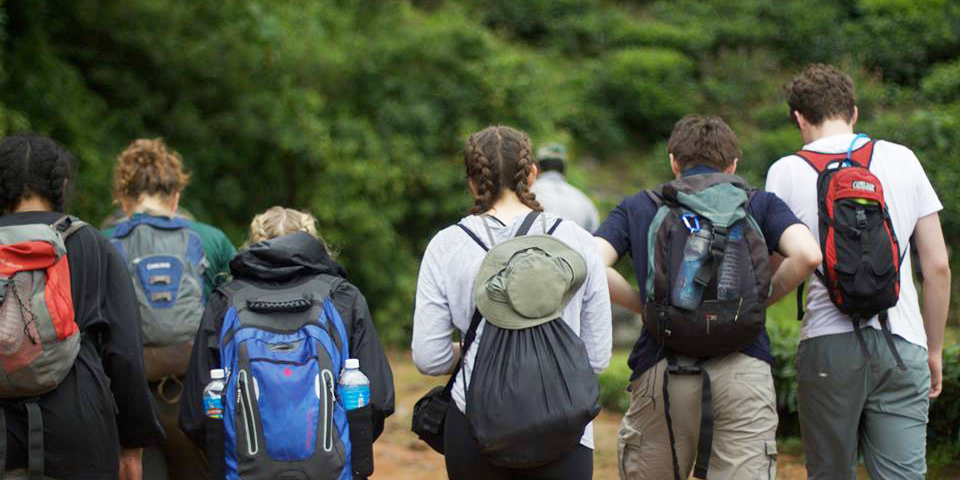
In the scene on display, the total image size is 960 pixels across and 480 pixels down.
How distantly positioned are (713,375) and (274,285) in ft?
5.56

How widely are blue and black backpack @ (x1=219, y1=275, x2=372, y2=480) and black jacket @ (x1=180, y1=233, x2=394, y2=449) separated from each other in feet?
0.26

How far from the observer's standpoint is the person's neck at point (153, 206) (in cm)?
535

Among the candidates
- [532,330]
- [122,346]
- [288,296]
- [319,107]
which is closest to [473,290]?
[532,330]

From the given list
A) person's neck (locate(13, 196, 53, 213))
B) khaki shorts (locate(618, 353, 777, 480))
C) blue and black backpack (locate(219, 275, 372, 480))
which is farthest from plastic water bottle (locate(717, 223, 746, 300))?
person's neck (locate(13, 196, 53, 213))

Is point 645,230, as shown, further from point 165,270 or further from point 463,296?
point 165,270

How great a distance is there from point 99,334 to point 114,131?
27.6 ft

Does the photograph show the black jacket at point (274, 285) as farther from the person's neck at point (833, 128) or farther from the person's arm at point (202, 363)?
the person's neck at point (833, 128)

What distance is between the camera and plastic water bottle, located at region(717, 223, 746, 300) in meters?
4.05

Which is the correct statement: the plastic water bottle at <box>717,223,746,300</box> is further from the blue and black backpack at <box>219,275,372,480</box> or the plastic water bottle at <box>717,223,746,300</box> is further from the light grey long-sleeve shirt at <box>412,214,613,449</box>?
the blue and black backpack at <box>219,275,372,480</box>

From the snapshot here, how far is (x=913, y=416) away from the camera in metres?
4.43

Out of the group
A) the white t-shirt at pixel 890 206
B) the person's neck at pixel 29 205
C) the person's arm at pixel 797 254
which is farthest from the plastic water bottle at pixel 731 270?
the person's neck at pixel 29 205

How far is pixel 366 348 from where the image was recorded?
157 inches

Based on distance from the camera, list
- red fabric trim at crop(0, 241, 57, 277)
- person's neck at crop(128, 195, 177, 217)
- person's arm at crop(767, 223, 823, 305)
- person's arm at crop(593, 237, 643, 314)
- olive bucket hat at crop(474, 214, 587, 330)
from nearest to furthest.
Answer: olive bucket hat at crop(474, 214, 587, 330) < red fabric trim at crop(0, 241, 57, 277) < person's arm at crop(767, 223, 823, 305) < person's arm at crop(593, 237, 643, 314) < person's neck at crop(128, 195, 177, 217)

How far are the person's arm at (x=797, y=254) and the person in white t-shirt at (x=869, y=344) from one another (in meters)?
0.33
